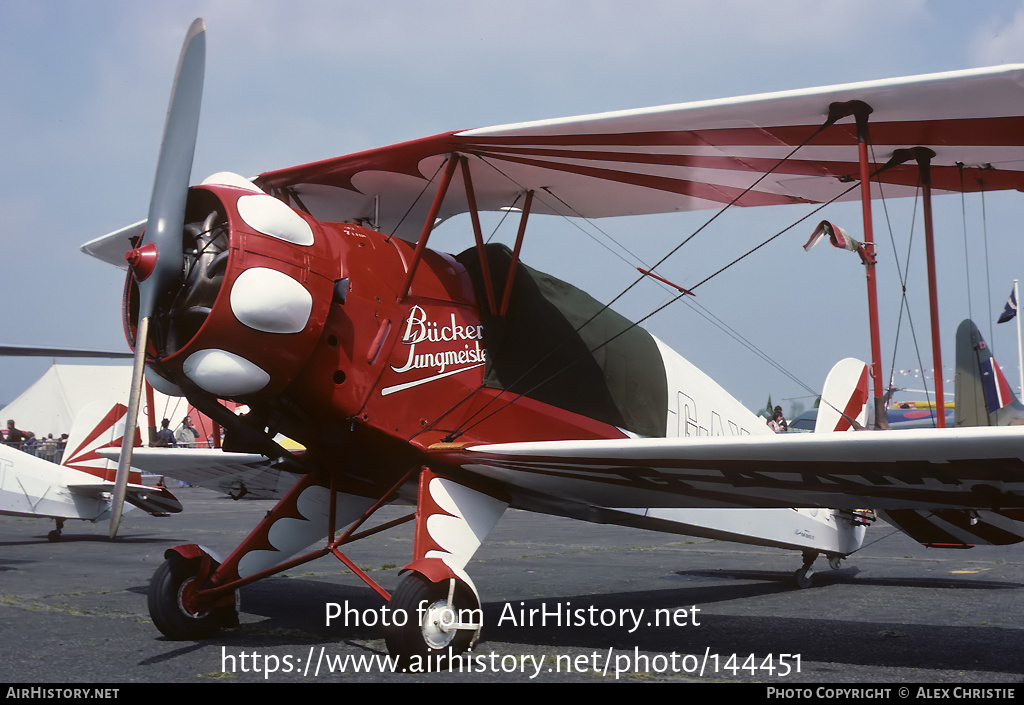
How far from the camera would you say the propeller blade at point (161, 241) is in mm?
4527

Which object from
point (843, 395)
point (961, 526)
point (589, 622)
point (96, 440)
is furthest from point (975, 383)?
point (96, 440)

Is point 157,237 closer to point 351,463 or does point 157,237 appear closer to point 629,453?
point 351,463

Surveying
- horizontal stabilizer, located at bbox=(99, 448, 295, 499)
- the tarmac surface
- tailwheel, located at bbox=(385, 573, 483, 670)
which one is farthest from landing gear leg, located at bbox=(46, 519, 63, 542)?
tailwheel, located at bbox=(385, 573, 483, 670)

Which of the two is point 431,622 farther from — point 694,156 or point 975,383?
point 975,383

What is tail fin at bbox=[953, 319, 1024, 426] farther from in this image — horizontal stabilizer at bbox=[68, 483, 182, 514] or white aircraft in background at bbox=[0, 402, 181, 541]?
white aircraft in background at bbox=[0, 402, 181, 541]

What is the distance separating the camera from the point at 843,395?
849cm

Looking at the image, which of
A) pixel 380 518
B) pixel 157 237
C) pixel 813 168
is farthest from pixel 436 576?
pixel 380 518

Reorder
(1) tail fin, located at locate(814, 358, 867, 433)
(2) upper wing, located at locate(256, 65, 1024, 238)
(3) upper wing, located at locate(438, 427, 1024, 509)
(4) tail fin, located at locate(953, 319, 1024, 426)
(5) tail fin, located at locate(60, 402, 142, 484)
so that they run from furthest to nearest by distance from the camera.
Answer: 1. (5) tail fin, located at locate(60, 402, 142, 484)
2. (1) tail fin, located at locate(814, 358, 867, 433)
3. (4) tail fin, located at locate(953, 319, 1024, 426)
4. (2) upper wing, located at locate(256, 65, 1024, 238)
5. (3) upper wing, located at locate(438, 427, 1024, 509)

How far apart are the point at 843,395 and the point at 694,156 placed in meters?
3.59

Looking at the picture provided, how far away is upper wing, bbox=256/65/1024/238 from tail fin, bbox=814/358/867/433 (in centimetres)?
184

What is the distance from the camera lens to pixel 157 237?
15.3 feet

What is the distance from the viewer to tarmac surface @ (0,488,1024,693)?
14.6 feet

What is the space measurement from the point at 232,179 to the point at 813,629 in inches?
180

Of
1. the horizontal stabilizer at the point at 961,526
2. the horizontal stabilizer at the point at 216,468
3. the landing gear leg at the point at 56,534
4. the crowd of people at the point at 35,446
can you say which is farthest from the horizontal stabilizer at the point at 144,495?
the crowd of people at the point at 35,446
